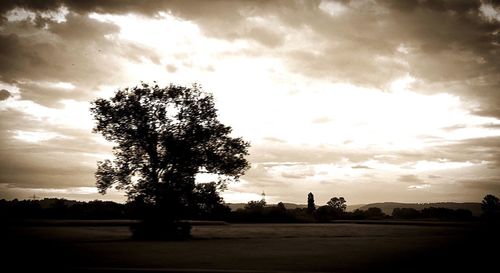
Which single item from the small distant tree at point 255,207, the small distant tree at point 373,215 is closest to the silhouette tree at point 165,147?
the small distant tree at point 255,207

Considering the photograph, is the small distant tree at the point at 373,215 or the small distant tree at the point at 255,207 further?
the small distant tree at the point at 373,215

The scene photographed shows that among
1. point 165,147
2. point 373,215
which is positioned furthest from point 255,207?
point 165,147

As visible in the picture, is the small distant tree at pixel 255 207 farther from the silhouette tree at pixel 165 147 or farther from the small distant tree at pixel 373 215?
the silhouette tree at pixel 165 147

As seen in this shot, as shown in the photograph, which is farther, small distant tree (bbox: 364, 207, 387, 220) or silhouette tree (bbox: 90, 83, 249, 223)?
small distant tree (bbox: 364, 207, 387, 220)

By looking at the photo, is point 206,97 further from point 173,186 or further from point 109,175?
point 109,175

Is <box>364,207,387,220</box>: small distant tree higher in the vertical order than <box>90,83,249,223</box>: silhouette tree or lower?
lower

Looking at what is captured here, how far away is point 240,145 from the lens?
3791 centimetres

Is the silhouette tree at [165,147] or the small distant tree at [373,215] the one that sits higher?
the silhouette tree at [165,147]

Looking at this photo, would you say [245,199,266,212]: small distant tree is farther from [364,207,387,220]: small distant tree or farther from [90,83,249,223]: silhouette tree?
[90,83,249,223]: silhouette tree

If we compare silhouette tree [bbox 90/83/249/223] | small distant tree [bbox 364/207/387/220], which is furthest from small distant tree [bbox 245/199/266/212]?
silhouette tree [bbox 90/83/249/223]

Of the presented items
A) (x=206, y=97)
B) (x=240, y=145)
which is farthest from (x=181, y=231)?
(x=206, y=97)

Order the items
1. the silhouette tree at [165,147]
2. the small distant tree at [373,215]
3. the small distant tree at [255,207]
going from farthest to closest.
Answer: the small distant tree at [373,215] → the small distant tree at [255,207] → the silhouette tree at [165,147]

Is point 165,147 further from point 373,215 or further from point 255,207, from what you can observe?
point 373,215

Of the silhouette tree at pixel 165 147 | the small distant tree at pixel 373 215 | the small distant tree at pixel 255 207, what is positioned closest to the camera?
the silhouette tree at pixel 165 147
